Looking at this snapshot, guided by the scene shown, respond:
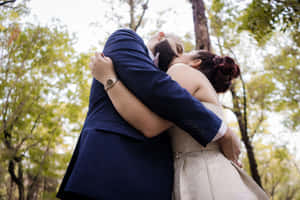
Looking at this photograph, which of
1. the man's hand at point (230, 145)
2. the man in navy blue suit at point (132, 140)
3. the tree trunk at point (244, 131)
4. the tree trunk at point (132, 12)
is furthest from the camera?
the tree trunk at point (132, 12)

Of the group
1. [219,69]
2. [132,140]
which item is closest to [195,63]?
[219,69]

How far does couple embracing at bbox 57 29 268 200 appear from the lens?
38.4 inches

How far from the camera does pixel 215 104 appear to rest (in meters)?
1.44

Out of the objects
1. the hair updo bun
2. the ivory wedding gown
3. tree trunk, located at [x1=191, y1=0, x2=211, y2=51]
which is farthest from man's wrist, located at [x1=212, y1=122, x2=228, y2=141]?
tree trunk, located at [x1=191, y1=0, x2=211, y2=51]

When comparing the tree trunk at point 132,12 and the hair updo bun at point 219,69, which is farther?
the tree trunk at point 132,12

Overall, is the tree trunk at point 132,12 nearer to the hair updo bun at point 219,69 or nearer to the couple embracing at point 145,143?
the hair updo bun at point 219,69

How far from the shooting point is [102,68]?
3.85 feet

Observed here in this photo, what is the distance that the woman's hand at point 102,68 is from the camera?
1.16 meters

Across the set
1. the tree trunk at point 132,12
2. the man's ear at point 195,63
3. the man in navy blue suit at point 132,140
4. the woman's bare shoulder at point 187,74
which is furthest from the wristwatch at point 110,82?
the tree trunk at point 132,12

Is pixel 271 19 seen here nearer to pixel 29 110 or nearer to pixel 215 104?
pixel 215 104

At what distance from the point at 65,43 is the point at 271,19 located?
318 inches

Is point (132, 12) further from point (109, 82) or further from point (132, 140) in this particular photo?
point (132, 140)

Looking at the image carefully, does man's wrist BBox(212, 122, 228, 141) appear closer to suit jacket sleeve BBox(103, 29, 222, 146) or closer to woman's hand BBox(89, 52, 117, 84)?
suit jacket sleeve BBox(103, 29, 222, 146)

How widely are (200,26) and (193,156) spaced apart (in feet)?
10.1
